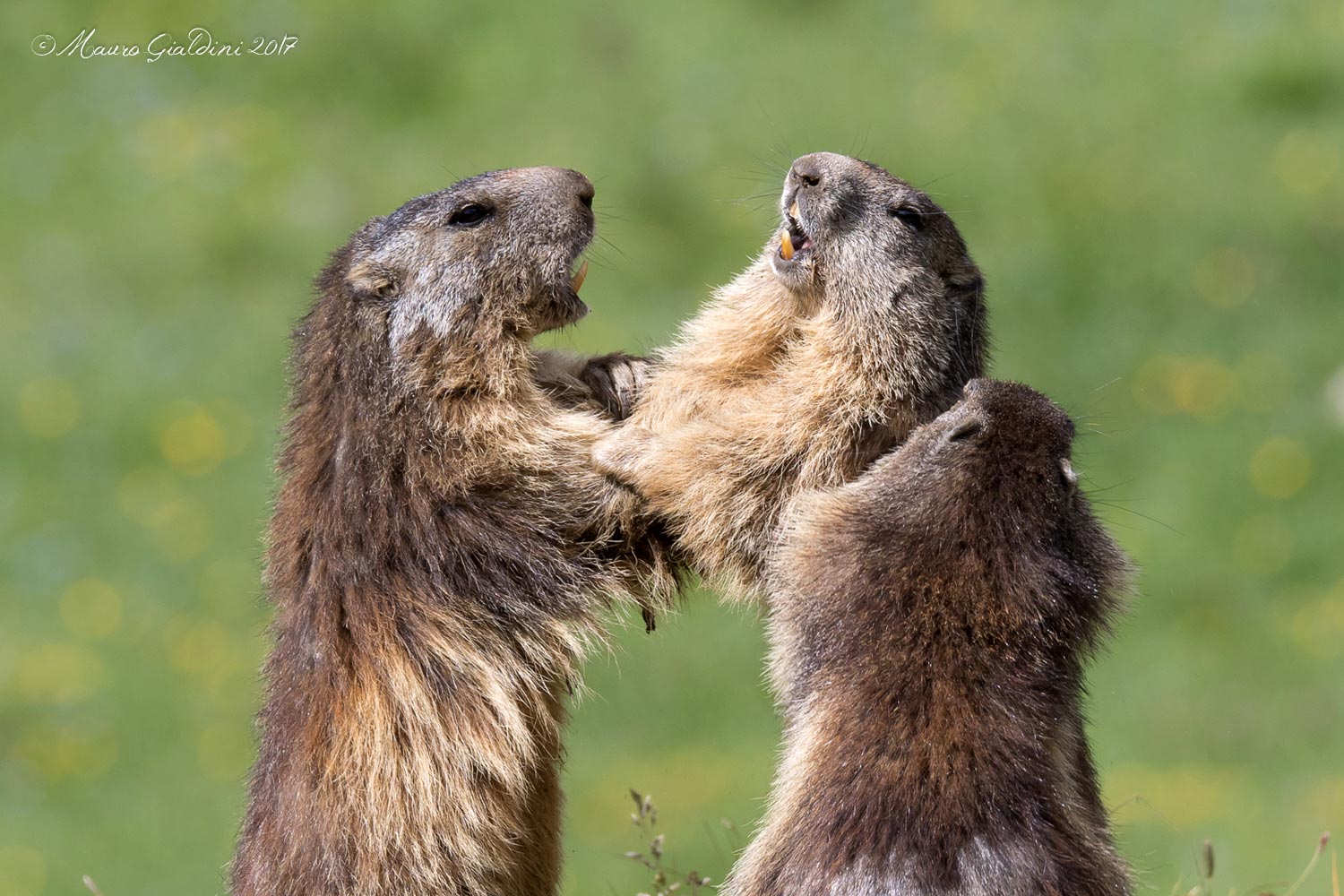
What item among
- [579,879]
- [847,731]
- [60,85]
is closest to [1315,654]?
[579,879]

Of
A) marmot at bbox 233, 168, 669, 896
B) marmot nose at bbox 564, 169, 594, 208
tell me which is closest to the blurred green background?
marmot at bbox 233, 168, 669, 896

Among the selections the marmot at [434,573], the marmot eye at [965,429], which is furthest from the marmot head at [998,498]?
the marmot at [434,573]

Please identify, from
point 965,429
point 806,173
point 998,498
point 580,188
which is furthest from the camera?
point 580,188

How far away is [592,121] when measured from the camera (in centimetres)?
1602

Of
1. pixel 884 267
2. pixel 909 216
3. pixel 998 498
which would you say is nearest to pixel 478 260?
pixel 884 267

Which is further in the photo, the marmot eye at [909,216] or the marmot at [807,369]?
the marmot eye at [909,216]

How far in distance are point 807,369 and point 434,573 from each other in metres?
1.62

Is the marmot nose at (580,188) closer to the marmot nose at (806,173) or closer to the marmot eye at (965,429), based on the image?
the marmot nose at (806,173)

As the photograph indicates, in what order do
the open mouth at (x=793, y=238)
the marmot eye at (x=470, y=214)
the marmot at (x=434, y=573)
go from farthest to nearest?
the marmot eye at (x=470, y=214), the open mouth at (x=793, y=238), the marmot at (x=434, y=573)

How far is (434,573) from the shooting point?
6152 mm

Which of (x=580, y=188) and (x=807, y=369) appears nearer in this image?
(x=807, y=369)

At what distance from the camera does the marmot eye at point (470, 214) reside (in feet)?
22.0

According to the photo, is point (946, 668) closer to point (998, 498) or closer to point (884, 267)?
point (998, 498)

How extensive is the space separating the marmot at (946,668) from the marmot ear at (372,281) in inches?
72.7
